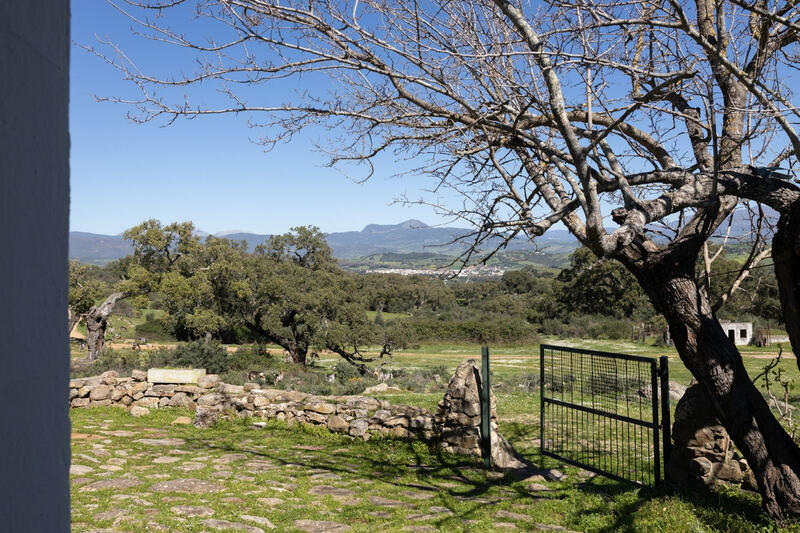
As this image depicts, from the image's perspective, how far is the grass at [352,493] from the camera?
488cm

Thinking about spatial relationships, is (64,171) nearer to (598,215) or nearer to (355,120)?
(598,215)

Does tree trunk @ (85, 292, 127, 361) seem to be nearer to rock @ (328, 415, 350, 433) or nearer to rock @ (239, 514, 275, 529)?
rock @ (328, 415, 350, 433)

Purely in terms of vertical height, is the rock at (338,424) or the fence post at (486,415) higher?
the fence post at (486,415)

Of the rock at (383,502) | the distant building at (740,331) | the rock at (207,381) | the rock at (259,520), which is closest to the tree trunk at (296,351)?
A: the rock at (207,381)

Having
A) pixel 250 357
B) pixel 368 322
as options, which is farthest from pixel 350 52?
pixel 368 322

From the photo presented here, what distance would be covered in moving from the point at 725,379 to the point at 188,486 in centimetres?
533

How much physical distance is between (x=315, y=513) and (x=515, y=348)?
29.7 m

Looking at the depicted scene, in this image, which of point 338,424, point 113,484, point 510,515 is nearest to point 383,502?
point 510,515

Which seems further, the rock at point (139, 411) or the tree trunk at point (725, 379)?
the rock at point (139, 411)

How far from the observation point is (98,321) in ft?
65.8

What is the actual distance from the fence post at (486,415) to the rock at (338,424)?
2.54 m

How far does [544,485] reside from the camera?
648 cm

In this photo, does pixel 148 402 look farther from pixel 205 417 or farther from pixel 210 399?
pixel 205 417

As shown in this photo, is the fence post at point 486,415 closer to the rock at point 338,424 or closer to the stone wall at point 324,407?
the stone wall at point 324,407
